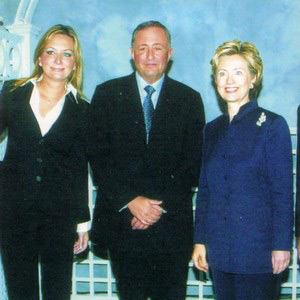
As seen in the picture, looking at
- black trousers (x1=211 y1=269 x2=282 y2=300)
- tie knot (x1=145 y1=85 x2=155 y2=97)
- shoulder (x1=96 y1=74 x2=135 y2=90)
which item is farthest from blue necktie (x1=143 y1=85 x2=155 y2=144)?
black trousers (x1=211 y1=269 x2=282 y2=300)

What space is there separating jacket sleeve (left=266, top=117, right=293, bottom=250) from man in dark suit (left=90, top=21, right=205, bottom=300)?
0.55m

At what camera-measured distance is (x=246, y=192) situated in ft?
5.70

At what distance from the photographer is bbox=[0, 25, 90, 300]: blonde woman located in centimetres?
198

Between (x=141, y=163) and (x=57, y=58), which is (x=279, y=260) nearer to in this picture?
(x=141, y=163)

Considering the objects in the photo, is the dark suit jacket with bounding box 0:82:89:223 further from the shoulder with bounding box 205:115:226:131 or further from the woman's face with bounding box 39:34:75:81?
the shoulder with bounding box 205:115:226:131

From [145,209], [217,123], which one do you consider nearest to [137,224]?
[145,209]

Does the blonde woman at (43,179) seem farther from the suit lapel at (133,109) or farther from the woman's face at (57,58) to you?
the suit lapel at (133,109)

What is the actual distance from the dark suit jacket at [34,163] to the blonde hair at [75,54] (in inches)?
5.0

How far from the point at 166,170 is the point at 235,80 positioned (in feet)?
1.97

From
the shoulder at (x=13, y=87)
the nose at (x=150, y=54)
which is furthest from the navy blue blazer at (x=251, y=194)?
the shoulder at (x=13, y=87)

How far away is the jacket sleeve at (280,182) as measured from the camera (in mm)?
1692

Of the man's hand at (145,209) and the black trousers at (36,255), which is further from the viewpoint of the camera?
the man's hand at (145,209)

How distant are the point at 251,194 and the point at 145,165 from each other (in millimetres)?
617

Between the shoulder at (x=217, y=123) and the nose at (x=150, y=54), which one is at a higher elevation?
the nose at (x=150, y=54)
